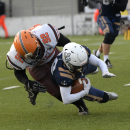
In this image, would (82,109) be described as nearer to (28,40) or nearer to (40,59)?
(40,59)

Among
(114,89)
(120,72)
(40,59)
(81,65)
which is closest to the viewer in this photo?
(81,65)

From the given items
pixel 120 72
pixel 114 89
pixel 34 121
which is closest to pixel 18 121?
pixel 34 121

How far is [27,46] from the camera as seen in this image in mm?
3158

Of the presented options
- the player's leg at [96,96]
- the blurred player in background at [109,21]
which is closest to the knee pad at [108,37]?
the blurred player in background at [109,21]

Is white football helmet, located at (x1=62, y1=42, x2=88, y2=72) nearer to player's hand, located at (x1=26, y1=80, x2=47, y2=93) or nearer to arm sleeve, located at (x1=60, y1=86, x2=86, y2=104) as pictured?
arm sleeve, located at (x1=60, y1=86, x2=86, y2=104)

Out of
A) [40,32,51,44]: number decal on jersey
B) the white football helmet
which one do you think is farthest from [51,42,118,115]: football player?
[40,32,51,44]: number decal on jersey

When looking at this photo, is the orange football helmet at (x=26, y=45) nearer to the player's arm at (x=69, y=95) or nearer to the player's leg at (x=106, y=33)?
the player's arm at (x=69, y=95)

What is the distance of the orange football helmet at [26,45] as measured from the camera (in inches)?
124

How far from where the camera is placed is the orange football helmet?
10.4ft

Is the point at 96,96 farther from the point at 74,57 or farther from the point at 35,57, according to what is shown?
the point at 35,57

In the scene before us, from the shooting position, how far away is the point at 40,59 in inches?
134

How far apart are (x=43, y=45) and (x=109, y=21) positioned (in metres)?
2.94

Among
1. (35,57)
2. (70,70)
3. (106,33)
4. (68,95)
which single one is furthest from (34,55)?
(106,33)

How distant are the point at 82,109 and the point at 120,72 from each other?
8.45ft
